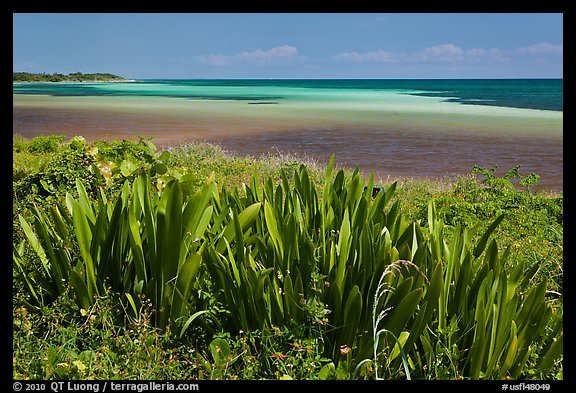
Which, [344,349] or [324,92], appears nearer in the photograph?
[344,349]

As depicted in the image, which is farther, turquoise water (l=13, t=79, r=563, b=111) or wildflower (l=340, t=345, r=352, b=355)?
turquoise water (l=13, t=79, r=563, b=111)

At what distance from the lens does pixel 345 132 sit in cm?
2462

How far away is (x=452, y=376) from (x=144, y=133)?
70.7ft

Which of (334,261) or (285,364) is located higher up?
(334,261)

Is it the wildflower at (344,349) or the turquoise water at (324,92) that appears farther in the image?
the turquoise water at (324,92)

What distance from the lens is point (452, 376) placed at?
2699 millimetres
